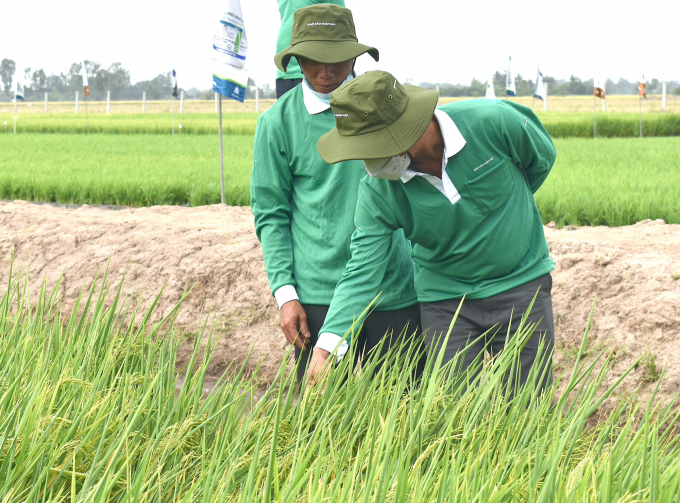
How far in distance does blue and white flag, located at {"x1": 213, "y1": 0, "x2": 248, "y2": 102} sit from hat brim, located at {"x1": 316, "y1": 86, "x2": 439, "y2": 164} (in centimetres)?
359

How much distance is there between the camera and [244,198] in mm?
6988

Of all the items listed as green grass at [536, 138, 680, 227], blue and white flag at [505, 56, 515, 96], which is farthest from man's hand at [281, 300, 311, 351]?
blue and white flag at [505, 56, 515, 96]

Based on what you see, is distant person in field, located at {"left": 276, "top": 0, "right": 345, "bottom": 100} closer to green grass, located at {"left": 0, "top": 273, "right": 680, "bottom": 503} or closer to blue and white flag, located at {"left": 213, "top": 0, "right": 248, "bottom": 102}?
green grass, located at {"left": 0, "top": 273, "right": 680, "bottom": 503}

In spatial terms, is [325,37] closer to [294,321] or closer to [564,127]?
[294,321]

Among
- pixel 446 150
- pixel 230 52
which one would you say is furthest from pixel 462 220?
pixel 230 52

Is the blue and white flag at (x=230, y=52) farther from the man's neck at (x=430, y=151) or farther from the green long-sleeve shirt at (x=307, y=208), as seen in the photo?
the man's neck at (x=430, y=151)

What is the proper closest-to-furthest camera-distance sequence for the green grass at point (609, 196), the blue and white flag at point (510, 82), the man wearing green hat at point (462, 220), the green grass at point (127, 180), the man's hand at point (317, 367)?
the man's hand at point (317, 367) → the man wearing green hat at point (462, 220) → the green grass at point (609, 196) → the green grass at point (127, 180) → the blue and white flag at point (510, 82)

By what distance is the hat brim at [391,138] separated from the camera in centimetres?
161

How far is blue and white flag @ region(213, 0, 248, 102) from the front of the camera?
5000 millimetres

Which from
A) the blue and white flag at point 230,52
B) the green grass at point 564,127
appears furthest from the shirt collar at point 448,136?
the green grass at point 564,127

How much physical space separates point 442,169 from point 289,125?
1.94 feet

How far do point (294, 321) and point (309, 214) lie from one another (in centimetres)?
36

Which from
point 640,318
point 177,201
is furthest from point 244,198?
point 640,318

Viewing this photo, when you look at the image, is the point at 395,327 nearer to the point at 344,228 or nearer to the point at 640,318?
the point at 344,228
